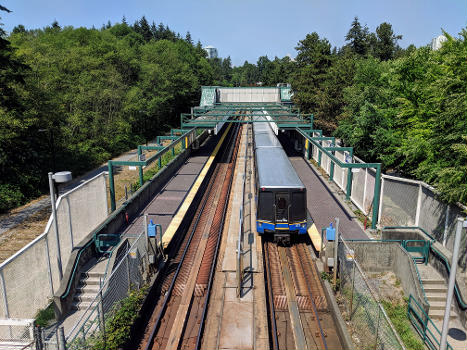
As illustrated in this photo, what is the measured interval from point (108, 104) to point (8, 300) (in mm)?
29532

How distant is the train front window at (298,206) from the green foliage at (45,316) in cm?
898

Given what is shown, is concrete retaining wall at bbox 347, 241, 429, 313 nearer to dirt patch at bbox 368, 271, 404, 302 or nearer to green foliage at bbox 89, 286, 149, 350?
dirt patch at bbox 368, 271, 404, 302

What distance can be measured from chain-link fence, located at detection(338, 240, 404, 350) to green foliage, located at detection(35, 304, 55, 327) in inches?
335

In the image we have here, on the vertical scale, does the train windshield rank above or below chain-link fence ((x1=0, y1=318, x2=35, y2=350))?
above

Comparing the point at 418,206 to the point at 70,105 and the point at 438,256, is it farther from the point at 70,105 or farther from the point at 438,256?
the point at 70,105

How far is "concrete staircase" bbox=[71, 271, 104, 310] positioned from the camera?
11.0 meters

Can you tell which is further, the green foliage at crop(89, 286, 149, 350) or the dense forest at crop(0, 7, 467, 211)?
the dense forest at crop(0, 7, 467, 211)

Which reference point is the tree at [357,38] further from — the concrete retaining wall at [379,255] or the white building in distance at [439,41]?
the concrete retaining wall at [379,255]

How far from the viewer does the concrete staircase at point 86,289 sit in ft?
36.0

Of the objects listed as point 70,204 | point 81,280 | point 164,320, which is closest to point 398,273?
point 164,320

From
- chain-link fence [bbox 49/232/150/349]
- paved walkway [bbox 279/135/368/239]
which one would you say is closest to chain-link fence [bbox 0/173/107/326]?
chain-link fence [bbox 49/232/150/349]

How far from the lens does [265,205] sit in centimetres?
1465

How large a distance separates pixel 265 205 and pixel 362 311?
5.84 meters

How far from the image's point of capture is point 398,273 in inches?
509
